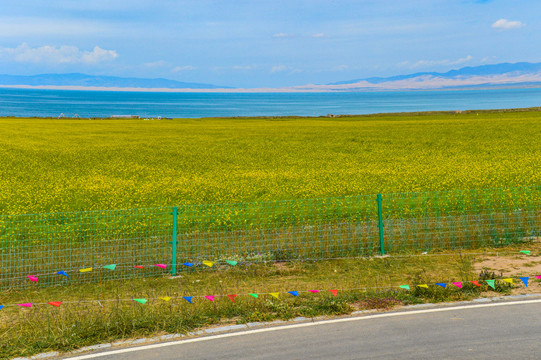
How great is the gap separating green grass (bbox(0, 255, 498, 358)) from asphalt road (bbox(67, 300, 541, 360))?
62 cm

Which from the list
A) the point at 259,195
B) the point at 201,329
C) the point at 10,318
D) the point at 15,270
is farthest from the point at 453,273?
the point at 259,195

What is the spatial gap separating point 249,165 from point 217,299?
83.0ft

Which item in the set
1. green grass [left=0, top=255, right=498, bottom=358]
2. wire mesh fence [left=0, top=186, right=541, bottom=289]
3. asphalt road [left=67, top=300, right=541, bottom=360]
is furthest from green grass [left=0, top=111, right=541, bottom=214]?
asphalt road [left=67, top=300, right=541, bottom=360]

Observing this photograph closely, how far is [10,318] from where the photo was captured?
30.0 feet

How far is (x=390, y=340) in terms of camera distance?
7.75 meters

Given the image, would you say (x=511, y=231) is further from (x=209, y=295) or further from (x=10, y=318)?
(x=10, y=318)

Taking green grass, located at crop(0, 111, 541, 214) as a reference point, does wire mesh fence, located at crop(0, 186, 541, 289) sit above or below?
below

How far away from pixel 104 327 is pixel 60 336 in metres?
0.65

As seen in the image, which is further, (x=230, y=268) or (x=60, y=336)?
(x=230, y=268)

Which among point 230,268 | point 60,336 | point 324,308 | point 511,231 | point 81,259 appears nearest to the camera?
point 60,336

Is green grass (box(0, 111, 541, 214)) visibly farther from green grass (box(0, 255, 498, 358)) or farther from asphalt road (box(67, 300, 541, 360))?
asphalt road (box(67, 300, 541, 360))

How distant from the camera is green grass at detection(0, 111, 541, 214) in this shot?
2305 cm

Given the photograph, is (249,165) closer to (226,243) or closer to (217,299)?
(226,243)

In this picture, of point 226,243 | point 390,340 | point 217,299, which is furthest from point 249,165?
point 390,340
